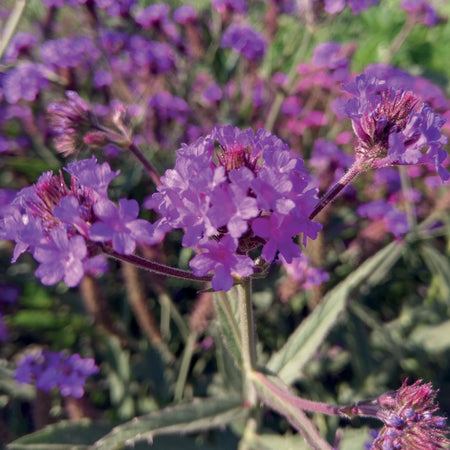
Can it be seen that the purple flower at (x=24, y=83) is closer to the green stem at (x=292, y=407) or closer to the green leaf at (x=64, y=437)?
the green leaf at (x=64, y=437)

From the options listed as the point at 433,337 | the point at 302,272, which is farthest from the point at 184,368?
the point at 433,337

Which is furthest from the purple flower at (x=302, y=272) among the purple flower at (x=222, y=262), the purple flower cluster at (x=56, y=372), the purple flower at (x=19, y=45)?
the purple flower at (x=19, y=45)

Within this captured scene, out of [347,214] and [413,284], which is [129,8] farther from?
[413,284]

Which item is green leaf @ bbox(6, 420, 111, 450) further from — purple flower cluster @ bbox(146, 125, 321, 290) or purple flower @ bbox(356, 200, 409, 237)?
purple flower @ bbox(356, 200, 409, 237)

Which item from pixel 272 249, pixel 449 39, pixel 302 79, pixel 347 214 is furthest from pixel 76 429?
pixel 449 39

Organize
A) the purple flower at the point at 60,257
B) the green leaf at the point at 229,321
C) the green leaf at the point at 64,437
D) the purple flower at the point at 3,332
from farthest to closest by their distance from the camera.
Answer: the purple flower at the point at 3,332 → the green leaf at the point at 64,437 → the green leaf at the point at 229,321 → the purple flower at the point at 60,257

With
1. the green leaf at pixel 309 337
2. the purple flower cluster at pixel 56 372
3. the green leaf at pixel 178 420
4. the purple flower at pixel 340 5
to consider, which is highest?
the purple flower at pixel 340 5
